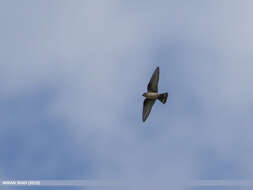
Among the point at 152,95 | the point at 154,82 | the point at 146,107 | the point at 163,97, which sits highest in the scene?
the point at 154,82

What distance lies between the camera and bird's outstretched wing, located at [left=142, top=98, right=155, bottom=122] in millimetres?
91312

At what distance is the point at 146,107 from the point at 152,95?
8.23 feet

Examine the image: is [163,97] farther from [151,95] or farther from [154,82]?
[154,82]

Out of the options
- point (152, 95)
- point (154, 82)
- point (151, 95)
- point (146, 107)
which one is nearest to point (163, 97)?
point (152, 95)

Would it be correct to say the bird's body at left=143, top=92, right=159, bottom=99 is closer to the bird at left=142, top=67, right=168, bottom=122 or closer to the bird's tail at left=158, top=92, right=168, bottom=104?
the bird at left=142, top=67, right=168, bottom=122

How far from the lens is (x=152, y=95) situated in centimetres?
9006

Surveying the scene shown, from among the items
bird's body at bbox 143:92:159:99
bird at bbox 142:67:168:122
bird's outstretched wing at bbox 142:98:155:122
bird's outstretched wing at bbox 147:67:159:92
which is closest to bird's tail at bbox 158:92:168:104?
bird at bbox 142:67:168:122

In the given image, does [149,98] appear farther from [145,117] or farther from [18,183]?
[18,183]

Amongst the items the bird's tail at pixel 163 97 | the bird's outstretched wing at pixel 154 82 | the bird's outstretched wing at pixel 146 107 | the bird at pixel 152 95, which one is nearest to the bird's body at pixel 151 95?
the bird at pixel 152 95

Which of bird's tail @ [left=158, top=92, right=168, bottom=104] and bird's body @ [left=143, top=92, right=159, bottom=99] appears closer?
bird's body @ [left=143, top=92, right=159, bottom=99]

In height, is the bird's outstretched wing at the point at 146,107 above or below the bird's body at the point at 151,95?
below

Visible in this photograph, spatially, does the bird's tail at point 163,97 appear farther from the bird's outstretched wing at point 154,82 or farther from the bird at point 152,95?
the bird's outstretched wing at point 154,82

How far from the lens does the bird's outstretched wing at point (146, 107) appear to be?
9131 cm

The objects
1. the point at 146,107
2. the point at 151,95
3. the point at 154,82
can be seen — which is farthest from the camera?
the point at 146,107
